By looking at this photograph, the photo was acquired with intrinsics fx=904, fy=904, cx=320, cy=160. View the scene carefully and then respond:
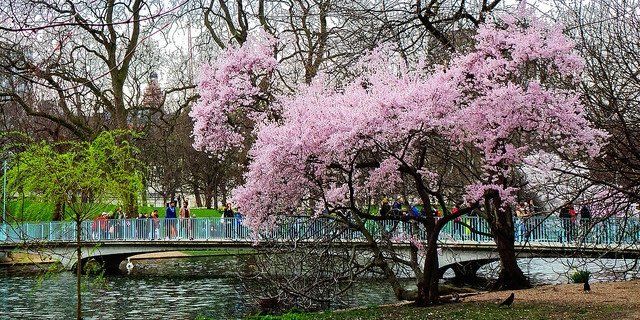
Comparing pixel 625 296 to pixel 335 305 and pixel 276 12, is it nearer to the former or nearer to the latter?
pixel 335 305

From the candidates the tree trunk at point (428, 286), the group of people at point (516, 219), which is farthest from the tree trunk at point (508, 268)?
the tree trunk at point (428, 286)

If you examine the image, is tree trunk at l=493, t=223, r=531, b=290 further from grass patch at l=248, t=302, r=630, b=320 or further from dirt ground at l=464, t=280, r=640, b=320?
grass patch at l=248, t=302, r=630, b=320

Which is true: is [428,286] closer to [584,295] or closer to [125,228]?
[584,295]

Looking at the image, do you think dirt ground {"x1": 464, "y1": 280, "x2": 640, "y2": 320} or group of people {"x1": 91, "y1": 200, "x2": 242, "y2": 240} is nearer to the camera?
dirt ground {"x1": 464, "y1": 280, "x2": 640, "y2": 320}

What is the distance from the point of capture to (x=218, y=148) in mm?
22375

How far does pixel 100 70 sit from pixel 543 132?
57.7 feet

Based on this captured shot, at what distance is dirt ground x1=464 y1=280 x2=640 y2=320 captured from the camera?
1562 centimetres

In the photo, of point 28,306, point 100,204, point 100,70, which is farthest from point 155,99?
point 100,204

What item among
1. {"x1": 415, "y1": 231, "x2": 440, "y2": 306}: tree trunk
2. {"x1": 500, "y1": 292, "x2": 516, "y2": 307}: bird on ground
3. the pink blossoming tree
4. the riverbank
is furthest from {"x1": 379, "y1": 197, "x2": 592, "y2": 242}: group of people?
{"x1": 500, "y1": 292, "x2": 516, "y2": 307}: bird on ground

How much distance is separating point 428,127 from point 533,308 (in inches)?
138

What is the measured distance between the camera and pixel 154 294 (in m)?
27.9

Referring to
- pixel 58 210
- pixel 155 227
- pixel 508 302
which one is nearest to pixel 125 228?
pixel 155 227

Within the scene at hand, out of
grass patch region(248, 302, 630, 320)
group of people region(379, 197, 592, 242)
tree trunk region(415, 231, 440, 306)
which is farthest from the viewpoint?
group of people region(379, 197, 592, 242)

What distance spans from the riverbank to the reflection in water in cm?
74
